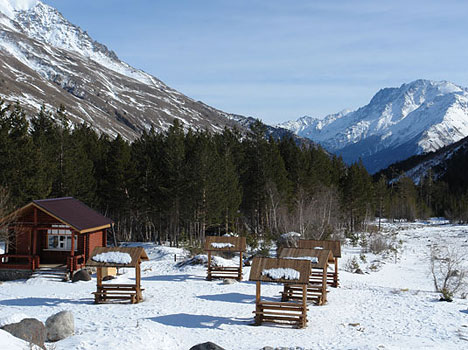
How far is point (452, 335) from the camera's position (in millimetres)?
18656

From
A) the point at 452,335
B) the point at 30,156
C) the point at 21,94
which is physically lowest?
the point at 452,335

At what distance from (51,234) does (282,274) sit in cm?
2102

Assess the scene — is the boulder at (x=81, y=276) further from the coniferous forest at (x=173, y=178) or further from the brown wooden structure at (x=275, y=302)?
the brown wooden structure at (x=275, y=302)

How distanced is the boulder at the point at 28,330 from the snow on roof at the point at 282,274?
8.98 meters

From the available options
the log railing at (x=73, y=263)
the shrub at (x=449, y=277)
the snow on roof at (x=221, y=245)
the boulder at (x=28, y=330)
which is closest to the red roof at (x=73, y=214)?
the log railing at (x=73, y=263)

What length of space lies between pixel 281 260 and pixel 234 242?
10538 millimetres

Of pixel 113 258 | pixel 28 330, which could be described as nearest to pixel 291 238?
pixel 113 258

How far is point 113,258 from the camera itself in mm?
23828

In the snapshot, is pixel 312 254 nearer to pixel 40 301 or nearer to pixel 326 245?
pixel 326 245

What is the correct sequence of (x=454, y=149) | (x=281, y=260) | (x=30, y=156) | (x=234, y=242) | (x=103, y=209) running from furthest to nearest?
(x=454, y=149) < (x=103, y=209) < (x=30, y=156) < (x=234, y=242) < (x=281, y=260)

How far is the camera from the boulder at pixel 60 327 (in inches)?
665

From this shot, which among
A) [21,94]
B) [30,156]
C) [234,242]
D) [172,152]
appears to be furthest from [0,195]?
[21,94]

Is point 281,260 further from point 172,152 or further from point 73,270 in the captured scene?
point 172,152

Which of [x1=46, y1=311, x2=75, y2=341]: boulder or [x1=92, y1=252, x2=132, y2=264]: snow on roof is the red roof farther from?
[x1=46, y1=311, x2=75, y2=341]: boulder
